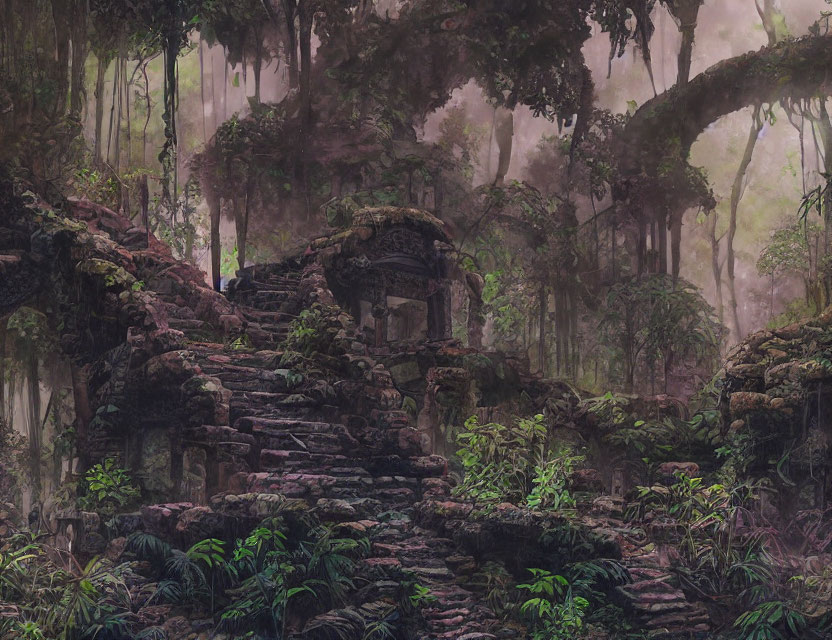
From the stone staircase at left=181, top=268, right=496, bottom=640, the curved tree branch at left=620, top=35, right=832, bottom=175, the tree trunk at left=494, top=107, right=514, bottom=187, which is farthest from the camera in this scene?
the tree trunk at left=494, top=107, right=514, bottom=187

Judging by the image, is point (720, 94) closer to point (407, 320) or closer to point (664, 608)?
point (407, 320)

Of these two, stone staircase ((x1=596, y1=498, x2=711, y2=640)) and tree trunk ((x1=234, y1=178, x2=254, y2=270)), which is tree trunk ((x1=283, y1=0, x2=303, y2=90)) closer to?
tree trunk ((x1=234, y1=178, x2=254, y2=270))

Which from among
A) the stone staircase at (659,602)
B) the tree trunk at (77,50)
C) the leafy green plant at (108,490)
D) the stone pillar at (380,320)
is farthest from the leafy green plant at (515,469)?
the tree trunk at (77,50)

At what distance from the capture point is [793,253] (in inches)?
673

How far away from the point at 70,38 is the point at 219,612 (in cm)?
972

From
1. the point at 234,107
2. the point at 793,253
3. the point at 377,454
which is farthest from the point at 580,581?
the point at 234,107

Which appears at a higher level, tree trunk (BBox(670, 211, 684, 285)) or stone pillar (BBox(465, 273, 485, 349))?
tree trunk (BBox(670, 211, 684, 285))

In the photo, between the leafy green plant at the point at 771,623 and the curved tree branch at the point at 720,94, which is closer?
the leafy green plant at the point at 771,623

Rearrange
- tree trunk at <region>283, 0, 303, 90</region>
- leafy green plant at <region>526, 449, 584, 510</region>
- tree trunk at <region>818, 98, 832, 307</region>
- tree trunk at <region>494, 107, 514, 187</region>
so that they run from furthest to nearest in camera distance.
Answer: tree trunk at <region>494, 107, 514, 187</region> → tree trunk at <region>283, 0, 303, 90</region> → tree trunk at <region>818, 98, 832, 307</region> → leafy green plant at <region>526, 449, 584, 510</region>

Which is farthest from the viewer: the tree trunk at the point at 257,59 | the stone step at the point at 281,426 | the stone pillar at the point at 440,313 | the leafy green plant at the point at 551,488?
the tree trunk at the point at 257,59

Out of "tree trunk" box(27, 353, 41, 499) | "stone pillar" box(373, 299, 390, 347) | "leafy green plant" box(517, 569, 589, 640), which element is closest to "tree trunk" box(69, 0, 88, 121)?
"tree trunk" box(27, 353, 41, 499)

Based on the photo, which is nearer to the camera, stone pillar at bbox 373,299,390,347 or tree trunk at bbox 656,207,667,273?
stone pillar at bbox 373,299,390,347

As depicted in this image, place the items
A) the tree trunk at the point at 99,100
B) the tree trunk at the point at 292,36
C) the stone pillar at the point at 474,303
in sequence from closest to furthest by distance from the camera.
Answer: the tree trunk at the point at 99,100 → the stone pillar at the point at 474,303 → the tree trunk at the point at 292,36

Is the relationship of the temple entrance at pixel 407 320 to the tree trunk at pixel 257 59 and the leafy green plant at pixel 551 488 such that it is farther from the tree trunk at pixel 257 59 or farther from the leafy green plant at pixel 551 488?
the leafy green plant at pixel 551 488
